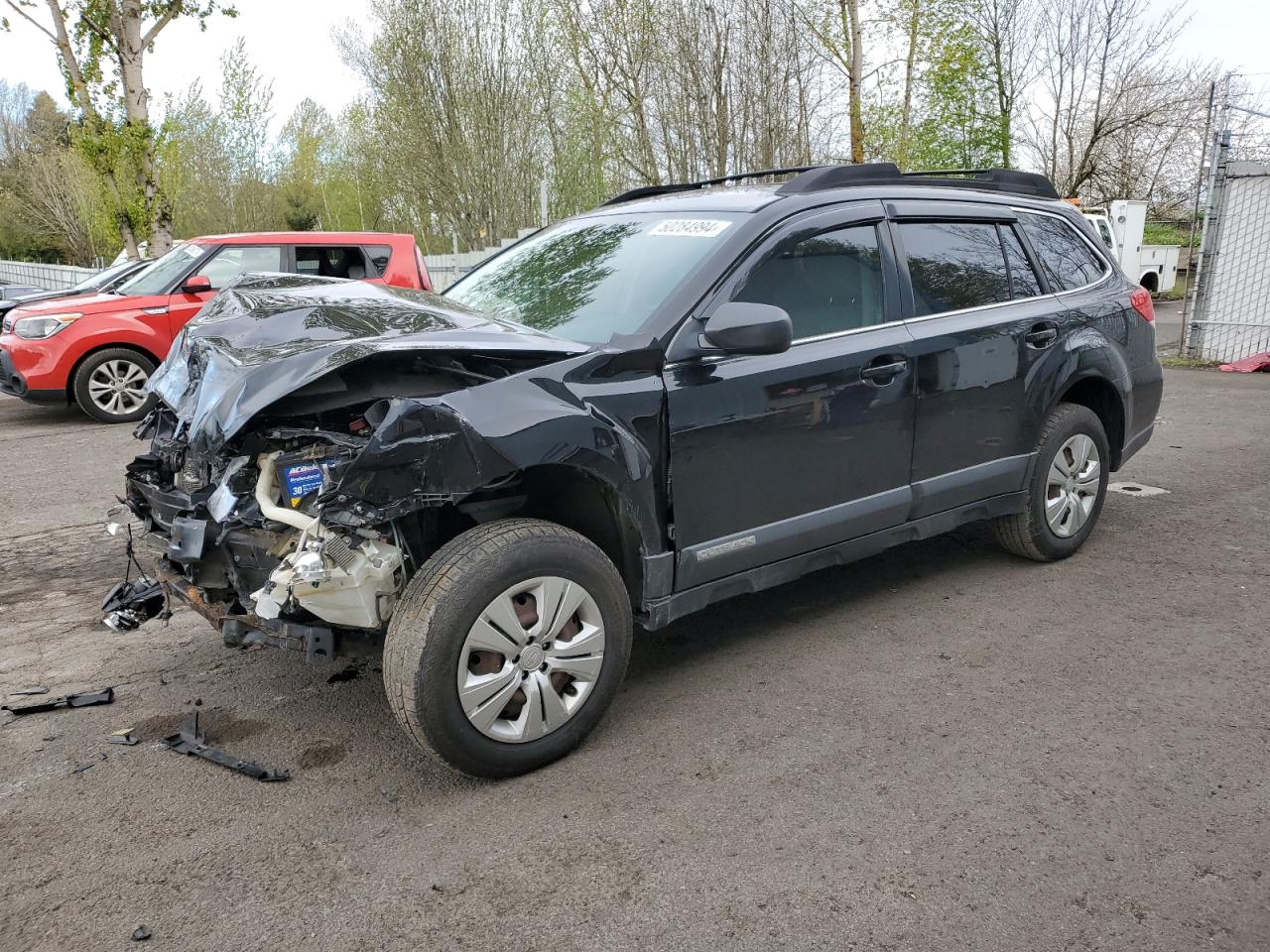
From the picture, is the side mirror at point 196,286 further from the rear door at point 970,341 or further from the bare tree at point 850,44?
the bare tree at point 850,44

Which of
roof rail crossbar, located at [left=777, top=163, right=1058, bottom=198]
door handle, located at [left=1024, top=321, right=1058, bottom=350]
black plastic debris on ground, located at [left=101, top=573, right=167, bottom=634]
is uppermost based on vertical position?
roof rail crossbar, located at [left=777, top=163, right=1058, bottom=198]

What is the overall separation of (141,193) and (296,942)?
1701 cm

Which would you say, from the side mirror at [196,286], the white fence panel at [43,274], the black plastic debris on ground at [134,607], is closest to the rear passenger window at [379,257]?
the side mirror at [196,286]

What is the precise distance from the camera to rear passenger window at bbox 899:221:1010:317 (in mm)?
4098

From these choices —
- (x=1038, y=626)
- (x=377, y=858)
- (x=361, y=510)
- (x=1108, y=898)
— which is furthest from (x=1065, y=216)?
(x=377, y=858)

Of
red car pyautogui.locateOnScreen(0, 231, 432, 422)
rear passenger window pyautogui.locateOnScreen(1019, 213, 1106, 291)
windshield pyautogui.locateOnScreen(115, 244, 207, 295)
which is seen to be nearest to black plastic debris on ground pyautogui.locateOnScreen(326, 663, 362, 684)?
rear passenger window pyautogui.locateOnScreen(1019, 213, 1106, 291)

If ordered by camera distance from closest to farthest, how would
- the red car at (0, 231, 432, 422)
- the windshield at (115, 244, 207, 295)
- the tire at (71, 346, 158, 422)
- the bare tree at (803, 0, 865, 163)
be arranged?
the red car at (0, 231, 432, 422), the tire at (71, 346, 158, 422), the windshield at (115, 244, 207, 295), the bare tree at (803, 0, 865, 163)

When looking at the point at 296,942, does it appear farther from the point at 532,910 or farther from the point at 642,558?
the point at 642,558

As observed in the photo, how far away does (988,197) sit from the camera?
4566mm

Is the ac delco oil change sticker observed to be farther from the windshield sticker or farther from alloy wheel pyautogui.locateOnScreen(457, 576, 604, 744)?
the windshield sticker

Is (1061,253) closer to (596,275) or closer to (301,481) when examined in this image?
(596,275)

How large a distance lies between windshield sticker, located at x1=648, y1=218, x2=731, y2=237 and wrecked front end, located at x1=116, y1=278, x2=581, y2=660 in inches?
32.9

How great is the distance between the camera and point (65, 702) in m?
3.54

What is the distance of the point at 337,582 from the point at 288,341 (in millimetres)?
846
